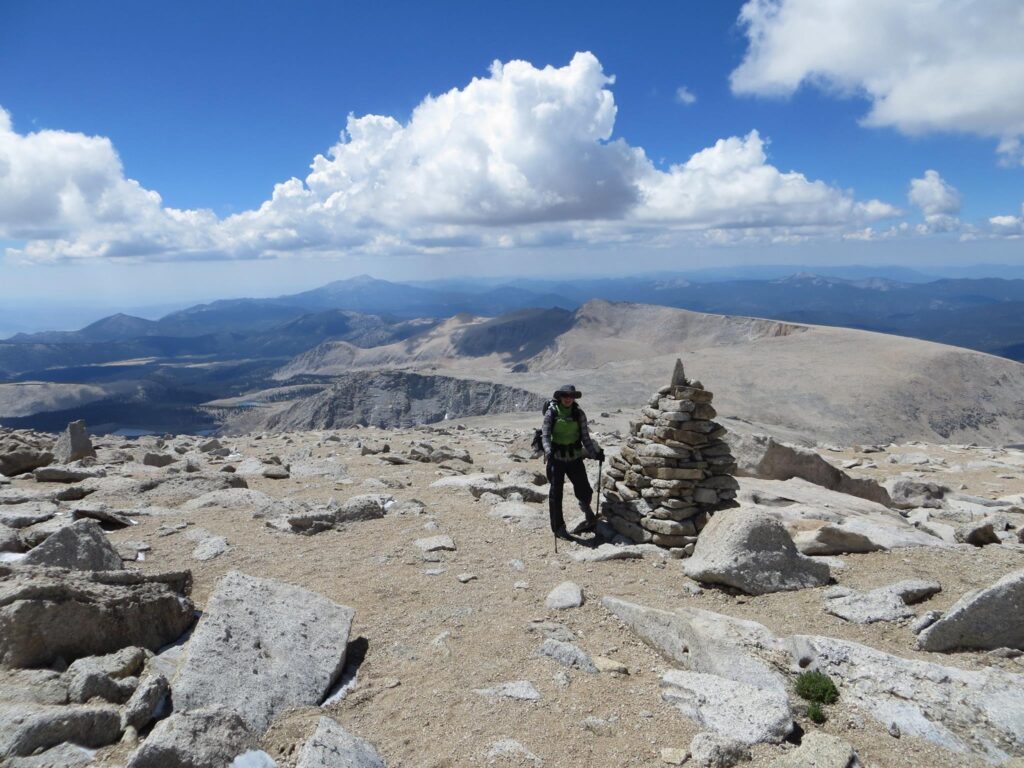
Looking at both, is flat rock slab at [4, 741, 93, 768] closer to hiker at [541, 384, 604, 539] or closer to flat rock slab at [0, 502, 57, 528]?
flat rock slab at [0, 502, 57, 528]

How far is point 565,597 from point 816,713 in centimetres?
332

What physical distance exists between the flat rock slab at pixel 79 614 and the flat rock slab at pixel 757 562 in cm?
678

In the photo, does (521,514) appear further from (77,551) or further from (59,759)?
(59,759)

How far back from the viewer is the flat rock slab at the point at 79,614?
531 cm

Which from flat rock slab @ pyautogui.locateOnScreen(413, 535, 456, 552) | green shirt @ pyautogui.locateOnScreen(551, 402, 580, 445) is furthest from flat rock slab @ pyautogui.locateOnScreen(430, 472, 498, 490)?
green shirt @ pyautogui.locateOnScreen(551, 402, 580, 445)

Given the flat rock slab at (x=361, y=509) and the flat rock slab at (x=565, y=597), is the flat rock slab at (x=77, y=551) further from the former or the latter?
the flat rock slab at (x=565, y=597)

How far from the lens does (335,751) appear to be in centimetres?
457

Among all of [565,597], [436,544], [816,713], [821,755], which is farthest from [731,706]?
[436,544]

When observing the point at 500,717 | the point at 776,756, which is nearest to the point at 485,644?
the point at 500,717

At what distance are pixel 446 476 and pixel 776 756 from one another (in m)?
11.7

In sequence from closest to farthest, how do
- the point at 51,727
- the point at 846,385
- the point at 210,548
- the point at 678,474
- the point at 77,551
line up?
1. the point at 51,727
2. the point at 77,551
3. the point at 210,548
4. the point at 678,474
5. the point at 846,385

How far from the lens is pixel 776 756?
4762 millimetres

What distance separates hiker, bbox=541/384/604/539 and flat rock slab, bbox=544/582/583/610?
2.45m

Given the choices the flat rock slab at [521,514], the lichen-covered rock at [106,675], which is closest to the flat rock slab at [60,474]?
the flat rock slab at [521,514]
